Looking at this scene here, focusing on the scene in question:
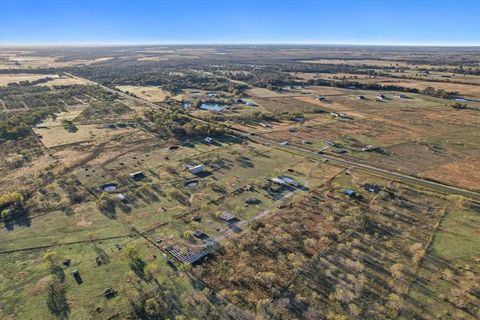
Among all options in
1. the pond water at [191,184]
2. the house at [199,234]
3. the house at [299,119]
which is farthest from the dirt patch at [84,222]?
the house at [299,119]

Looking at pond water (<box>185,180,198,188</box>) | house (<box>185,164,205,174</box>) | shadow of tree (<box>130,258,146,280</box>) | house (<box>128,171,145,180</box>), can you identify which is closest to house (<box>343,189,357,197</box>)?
pond water (<box>185,180,198,188</box>)

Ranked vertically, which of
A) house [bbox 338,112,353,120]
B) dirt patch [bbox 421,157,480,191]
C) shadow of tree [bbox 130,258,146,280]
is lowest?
shadow of tree [bbox 130,258,146,280]

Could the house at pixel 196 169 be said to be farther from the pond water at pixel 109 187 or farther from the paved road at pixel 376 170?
the paved road at pixel 376 170

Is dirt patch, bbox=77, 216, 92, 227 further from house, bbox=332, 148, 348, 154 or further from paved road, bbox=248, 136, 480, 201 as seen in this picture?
house, bbox=332, 148, 348, 154

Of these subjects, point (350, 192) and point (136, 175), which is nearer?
point (350, 192)

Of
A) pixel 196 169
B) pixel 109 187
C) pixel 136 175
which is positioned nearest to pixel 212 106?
pixel 196 169

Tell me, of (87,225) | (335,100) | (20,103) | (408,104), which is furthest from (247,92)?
(87,225)

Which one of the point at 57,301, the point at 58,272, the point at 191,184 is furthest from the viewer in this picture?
the point at 191,184

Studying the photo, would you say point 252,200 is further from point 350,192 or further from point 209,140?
point 209,140
